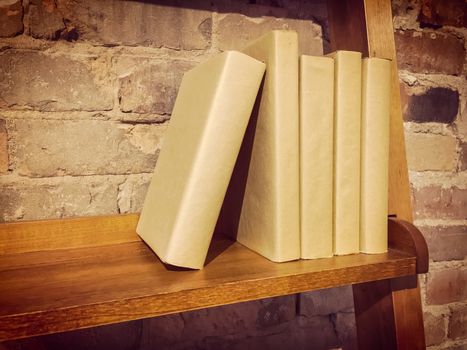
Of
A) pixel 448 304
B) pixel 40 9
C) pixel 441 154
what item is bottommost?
pixel 448 304

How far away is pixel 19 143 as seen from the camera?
25.8 inches

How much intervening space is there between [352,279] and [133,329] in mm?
472

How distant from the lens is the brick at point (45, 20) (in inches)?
25.6

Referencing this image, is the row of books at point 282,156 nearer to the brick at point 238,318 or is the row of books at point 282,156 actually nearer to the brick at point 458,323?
the brick at point 238,318

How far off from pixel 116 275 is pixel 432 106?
832 mm

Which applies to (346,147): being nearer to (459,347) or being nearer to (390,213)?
(390,213)

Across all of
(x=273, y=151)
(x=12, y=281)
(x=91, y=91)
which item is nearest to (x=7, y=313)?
(x=12, y=281)

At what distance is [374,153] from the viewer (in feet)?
1.78

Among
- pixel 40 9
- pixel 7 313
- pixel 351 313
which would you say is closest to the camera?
pixel 7 313

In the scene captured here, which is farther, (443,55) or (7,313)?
(443,55)

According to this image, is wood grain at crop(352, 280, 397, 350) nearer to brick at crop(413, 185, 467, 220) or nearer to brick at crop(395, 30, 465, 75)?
brick at crop(413, 185, 467, 220)

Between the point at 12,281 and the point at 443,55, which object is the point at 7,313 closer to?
the point at 12,281

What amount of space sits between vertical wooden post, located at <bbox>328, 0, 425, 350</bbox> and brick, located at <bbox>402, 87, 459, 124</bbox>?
0.31 meters

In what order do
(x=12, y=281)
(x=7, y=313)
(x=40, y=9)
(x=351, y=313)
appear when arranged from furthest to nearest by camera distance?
(x=351, y=313) < (x=40, y=9) < (x=12, y=281) < (x=7, y=313)
